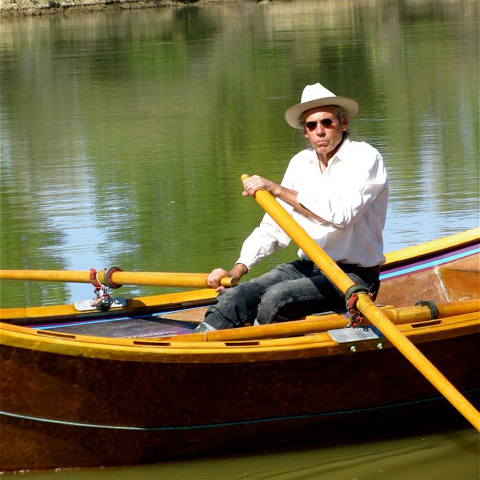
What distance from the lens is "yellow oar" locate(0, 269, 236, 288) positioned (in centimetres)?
594

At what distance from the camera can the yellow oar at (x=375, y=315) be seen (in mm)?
4926

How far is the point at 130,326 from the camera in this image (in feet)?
20.2

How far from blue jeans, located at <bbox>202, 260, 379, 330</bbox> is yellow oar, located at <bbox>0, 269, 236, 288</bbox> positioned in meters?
0.12

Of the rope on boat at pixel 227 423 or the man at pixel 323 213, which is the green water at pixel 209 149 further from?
the man at pixel 323 213

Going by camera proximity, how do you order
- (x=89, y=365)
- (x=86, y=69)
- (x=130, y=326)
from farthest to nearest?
1. (x=86, y=69)
2. (x=130, y=326)
3. (x=89, y=365)

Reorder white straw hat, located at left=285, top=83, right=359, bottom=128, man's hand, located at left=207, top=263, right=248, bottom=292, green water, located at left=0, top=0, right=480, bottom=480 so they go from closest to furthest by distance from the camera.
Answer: white straw hat, located at left=285, top=83, right=359, bottom=128, man's hand, located at left=207, top=263, right=248, bottom=292, green water, located at left=0, top=0, right=480, bottom=480

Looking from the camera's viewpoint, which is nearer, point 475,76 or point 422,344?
point 422,344

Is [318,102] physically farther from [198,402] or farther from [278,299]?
[198,402]

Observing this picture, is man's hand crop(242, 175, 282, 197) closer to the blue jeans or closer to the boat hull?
the blue jeans

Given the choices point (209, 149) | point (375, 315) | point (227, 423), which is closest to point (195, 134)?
point (209, 149)

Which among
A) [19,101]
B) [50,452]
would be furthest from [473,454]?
[19,101]

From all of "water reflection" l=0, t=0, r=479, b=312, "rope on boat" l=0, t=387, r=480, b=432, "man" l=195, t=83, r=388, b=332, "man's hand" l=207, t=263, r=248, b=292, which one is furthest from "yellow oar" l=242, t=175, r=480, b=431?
"water reflection" l=0, t=0, r=479, b=312

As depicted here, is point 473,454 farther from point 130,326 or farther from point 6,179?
point 6,179

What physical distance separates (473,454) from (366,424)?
56 cm
